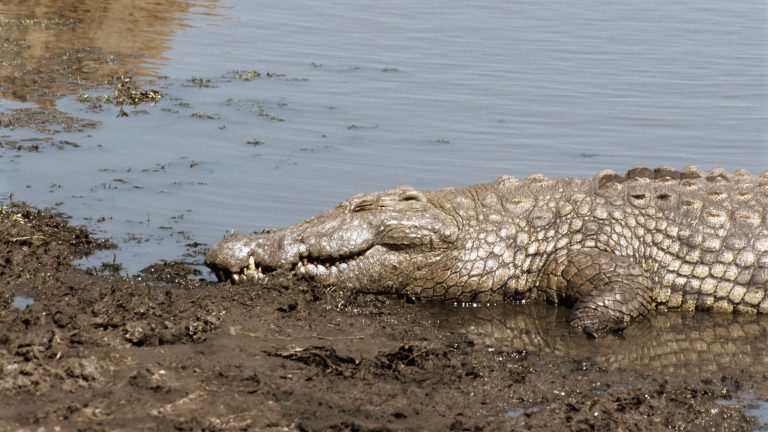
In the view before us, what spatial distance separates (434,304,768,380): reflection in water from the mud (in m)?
0.04

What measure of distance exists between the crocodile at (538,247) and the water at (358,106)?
47.8 inches

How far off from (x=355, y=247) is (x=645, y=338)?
203 centimetres

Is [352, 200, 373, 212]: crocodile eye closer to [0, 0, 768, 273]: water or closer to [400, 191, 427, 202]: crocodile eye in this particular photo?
[400, 191, 427, 202]: crocodile eye

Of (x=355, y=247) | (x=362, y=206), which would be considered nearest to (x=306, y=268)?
(x=355, y=247)

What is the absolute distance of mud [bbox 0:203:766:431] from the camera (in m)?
5.29

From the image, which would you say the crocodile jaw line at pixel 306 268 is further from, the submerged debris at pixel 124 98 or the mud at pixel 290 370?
the submerged debris at pixel 124 98

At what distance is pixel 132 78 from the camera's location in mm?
14195

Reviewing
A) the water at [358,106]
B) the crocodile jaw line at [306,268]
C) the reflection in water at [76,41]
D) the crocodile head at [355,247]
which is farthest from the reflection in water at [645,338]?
the reflection in water at [76,41]

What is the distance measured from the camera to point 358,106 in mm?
13680

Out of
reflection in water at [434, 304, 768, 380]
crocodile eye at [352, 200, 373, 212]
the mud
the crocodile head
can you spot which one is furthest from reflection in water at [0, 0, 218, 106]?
reflection in water at [434, 304, 768, 380]

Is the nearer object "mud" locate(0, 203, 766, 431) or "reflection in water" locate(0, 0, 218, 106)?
"mud" locate(0, 203, 766, 431)

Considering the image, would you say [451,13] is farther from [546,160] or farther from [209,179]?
[209,179]

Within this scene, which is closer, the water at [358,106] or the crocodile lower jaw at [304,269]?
the crocodile lower jaw at [304,269]

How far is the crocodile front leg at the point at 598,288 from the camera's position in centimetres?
734
